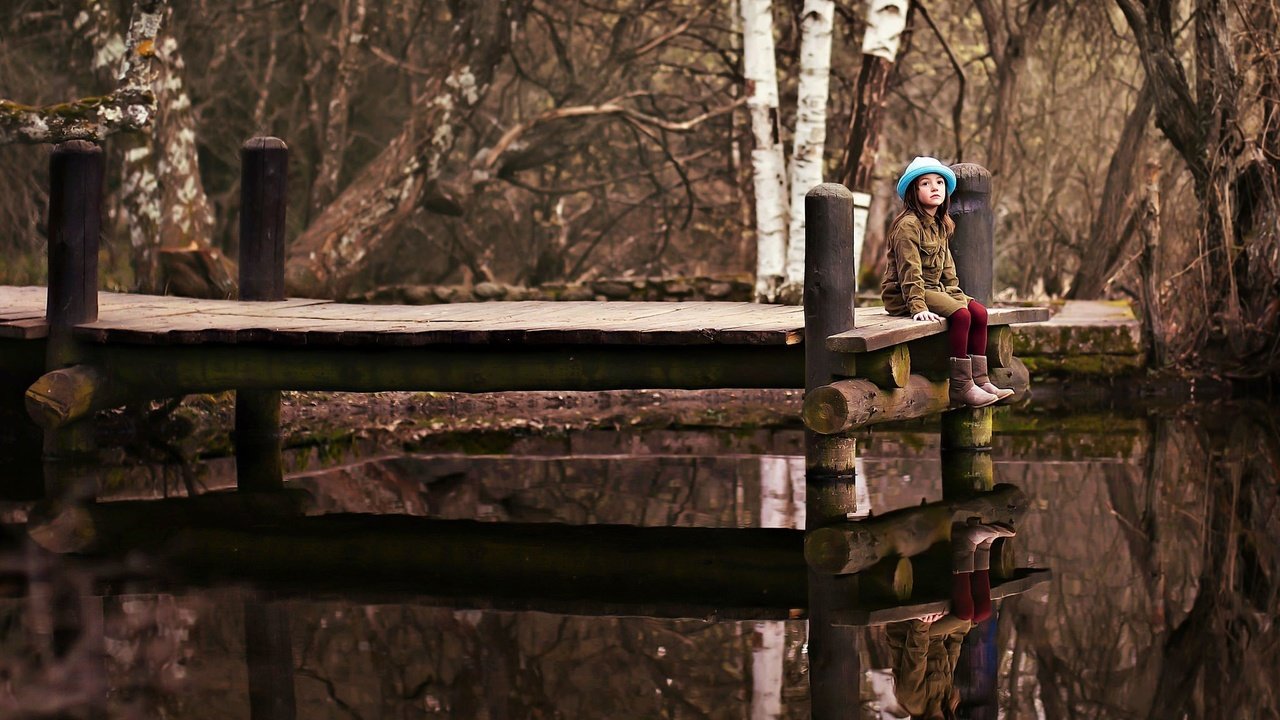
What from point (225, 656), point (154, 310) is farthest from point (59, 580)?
point (154, 310)

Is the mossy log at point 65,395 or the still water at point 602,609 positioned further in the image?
the mossy log at point 65,395

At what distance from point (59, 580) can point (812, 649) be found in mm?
2658

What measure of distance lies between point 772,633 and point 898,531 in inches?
64.8

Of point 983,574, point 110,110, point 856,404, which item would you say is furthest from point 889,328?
point 110,110

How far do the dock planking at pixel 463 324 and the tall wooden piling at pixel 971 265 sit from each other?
252 mm

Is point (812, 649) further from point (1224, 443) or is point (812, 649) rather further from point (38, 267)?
point (38, 267)

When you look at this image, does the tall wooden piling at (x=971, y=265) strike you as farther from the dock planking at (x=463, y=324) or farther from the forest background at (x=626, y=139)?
the forest background at (x=626, y=139)

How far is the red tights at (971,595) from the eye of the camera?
196 inches

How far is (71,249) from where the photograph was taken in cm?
803

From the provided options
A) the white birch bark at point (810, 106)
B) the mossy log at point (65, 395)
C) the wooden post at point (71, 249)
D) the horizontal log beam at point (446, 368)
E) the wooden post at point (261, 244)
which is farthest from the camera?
the white birch bark at point (810, 106)

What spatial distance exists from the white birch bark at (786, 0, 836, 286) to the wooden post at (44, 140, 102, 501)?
4.75 metres

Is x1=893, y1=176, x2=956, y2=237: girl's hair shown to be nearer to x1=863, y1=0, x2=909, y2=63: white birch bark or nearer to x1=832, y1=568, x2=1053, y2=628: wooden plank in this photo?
x1=832, y1=568, x2=1053, y2=628: wooden plank

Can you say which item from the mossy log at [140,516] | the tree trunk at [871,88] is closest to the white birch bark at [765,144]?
the tree trunk at [871,88]

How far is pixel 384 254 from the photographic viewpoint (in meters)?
16.2
